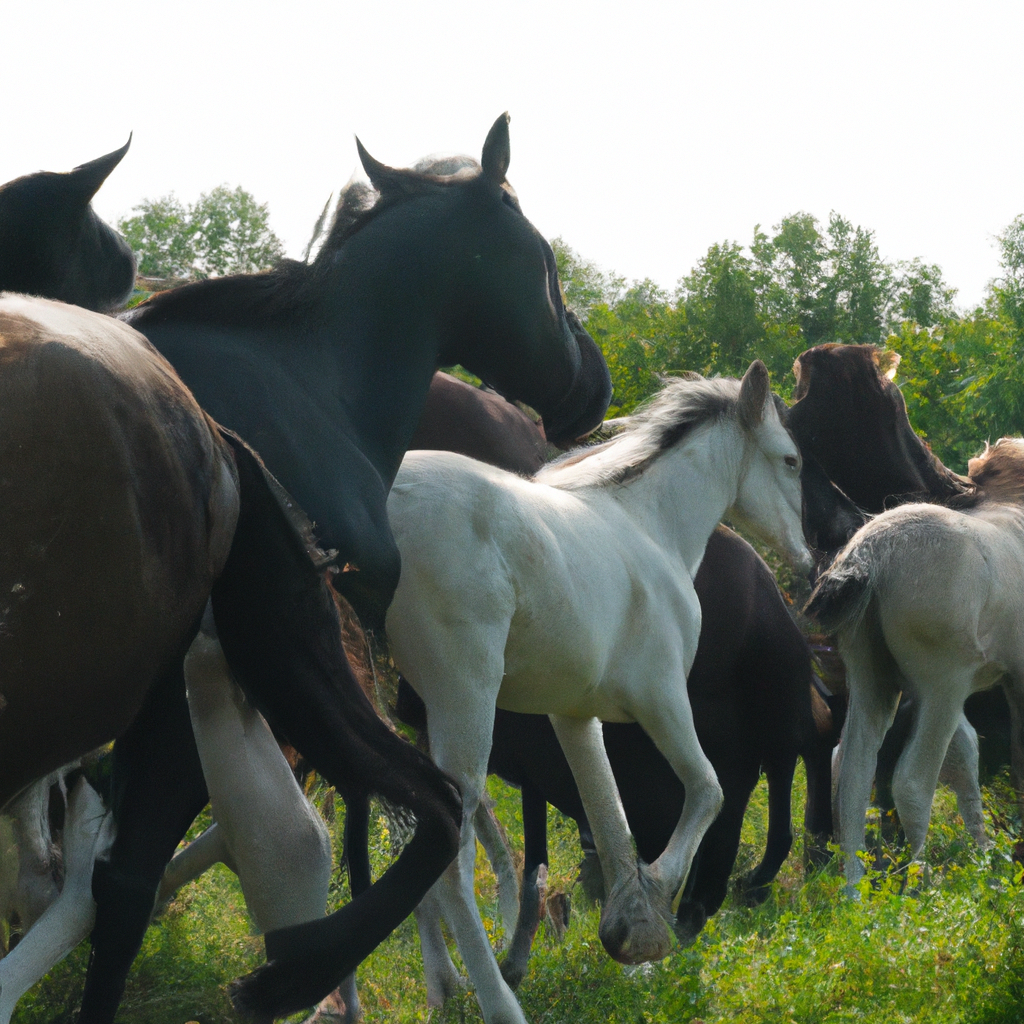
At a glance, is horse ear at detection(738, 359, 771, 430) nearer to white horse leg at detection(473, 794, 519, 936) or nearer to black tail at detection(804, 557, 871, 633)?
black tail at detection(804, 557, 871, 633)

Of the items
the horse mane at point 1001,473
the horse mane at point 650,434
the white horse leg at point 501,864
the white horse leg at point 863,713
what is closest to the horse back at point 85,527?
the horse mane at point 650,434

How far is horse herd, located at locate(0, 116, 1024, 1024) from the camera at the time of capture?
6.12ft

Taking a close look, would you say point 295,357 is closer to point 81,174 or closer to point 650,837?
point 81,174

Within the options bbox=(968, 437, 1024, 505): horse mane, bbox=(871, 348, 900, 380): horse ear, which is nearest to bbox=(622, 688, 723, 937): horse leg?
bbox=(968, 437, 1024, 505): horse mane

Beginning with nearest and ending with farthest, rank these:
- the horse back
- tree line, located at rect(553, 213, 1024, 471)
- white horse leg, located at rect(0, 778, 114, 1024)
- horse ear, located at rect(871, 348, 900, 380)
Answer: the horse back, white horse leg, located at rect(0, 778, 114, 1024), horse ear, located at rect(871, 348, 900, 380), tree line, located at rect(553, 213, 1024, 471)

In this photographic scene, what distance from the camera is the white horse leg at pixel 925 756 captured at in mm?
5688

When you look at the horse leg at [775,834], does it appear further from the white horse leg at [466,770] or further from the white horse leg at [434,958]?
the white horse leg at [466,770]

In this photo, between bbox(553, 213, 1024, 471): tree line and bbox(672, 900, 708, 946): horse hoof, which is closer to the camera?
bbox(672, 900, 708, 946): horse hoof

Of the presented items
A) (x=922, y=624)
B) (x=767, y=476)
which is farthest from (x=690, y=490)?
(x=922, y=624)

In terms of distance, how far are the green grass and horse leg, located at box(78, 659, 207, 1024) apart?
106 cm

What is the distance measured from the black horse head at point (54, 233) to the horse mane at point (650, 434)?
227 cm

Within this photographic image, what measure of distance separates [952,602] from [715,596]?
1147 millimetres

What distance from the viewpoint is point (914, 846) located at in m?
5.67

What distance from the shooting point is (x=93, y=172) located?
8.89 feet
